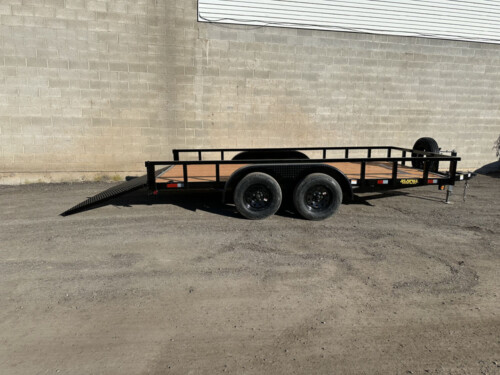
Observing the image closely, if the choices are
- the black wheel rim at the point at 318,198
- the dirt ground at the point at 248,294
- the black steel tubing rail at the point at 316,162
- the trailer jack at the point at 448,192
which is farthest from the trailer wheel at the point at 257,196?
the trailer jack at the point at 448,192

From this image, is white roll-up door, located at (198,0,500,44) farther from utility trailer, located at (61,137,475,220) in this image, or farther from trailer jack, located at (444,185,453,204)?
trailer jack, located at (444,185,453,204)

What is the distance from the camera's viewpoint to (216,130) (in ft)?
31.8

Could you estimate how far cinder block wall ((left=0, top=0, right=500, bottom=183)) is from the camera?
8.66m

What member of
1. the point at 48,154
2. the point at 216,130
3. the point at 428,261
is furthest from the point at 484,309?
the point at 48,154

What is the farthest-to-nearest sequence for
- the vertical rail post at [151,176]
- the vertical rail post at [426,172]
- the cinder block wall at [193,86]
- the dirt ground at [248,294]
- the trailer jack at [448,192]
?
the cinder block wall at [193,86], the trailer jack at [448,192], the vertical rail post at [426,172], the vertical rail post at [151,176], the dirt ground at [248,294]

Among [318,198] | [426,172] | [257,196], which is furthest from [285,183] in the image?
[426,172]

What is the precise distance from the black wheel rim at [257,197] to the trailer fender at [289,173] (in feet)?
0.88

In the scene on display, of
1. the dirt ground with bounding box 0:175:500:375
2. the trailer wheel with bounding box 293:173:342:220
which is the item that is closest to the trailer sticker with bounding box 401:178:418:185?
the dirt ground with bounding box 0:175:500:375

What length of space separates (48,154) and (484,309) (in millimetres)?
10030

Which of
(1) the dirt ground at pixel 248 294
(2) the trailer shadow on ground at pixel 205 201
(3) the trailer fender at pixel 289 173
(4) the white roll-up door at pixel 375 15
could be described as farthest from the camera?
(4) the white roll-up door at pixel 375 15

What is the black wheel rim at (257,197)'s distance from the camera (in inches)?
225

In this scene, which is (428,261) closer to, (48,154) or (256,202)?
(256,202)

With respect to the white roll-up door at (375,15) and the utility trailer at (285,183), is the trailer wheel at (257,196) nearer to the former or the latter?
the utility trailer at (285,183)

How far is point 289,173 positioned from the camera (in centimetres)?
578
